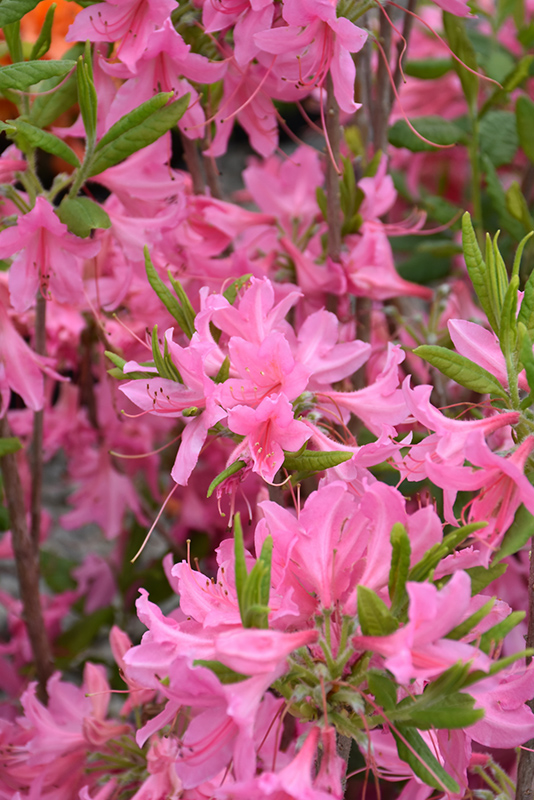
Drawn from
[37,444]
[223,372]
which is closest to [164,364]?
[223,372]

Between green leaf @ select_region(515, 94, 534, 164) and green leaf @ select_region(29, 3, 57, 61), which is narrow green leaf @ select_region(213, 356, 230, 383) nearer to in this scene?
green leaf @ select_region(29, 3, 57, 61)

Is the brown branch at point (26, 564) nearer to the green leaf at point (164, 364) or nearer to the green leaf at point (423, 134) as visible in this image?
the green leaf at point (164, 364)

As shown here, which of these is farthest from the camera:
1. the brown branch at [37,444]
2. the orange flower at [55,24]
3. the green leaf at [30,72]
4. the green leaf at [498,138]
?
the orange flower at [55,24]

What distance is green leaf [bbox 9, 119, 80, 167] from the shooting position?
0.66m

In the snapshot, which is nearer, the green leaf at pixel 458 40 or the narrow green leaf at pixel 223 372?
the narrow green leaf at pixel 223 372

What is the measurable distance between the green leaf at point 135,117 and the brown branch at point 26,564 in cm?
35

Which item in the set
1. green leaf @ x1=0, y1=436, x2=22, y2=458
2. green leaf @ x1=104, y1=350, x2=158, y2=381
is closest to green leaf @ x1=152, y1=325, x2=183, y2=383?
green leaf @ x1=104, y1=350, x2=158, y2=381

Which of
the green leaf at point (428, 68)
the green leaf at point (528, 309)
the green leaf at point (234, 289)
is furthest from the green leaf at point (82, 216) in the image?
the green leaf at point (428, 68)

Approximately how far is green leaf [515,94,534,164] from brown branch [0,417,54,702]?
645 millimetres

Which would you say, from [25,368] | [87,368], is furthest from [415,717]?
[87,368]

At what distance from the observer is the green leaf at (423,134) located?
940 millimetres

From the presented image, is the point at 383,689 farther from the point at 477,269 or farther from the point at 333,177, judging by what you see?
the point at 333,177

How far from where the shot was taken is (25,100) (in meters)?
0.76

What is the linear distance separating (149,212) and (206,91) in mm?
139
